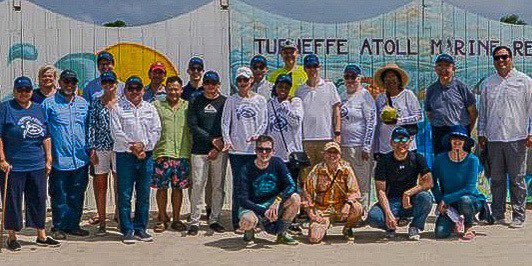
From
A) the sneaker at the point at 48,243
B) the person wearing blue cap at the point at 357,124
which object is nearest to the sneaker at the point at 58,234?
the sneaker at the point at 48,243

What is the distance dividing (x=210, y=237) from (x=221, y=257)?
89cm

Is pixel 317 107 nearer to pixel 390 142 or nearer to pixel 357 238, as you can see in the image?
pixel 390 142

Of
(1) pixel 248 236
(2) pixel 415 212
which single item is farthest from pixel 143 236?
(2) pixel 415 212

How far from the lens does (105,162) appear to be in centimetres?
716

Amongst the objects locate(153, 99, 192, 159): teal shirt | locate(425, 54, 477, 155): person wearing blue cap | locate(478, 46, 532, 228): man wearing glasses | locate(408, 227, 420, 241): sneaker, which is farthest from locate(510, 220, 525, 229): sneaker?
locate(153, 99, 192, 159): teal shirt

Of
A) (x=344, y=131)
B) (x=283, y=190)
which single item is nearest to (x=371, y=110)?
(x=344, y=131)

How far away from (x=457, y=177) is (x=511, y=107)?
40.5 inches

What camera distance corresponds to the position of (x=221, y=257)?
6.29 m

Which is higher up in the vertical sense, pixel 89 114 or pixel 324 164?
pixel 89 114

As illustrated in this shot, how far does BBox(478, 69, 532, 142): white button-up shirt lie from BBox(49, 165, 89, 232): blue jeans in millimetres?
3969

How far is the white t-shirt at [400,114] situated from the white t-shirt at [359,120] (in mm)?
117

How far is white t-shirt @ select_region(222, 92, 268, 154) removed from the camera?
23.6 ft

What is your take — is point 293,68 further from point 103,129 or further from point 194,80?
point 103,129

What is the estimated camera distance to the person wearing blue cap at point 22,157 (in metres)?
6.52
